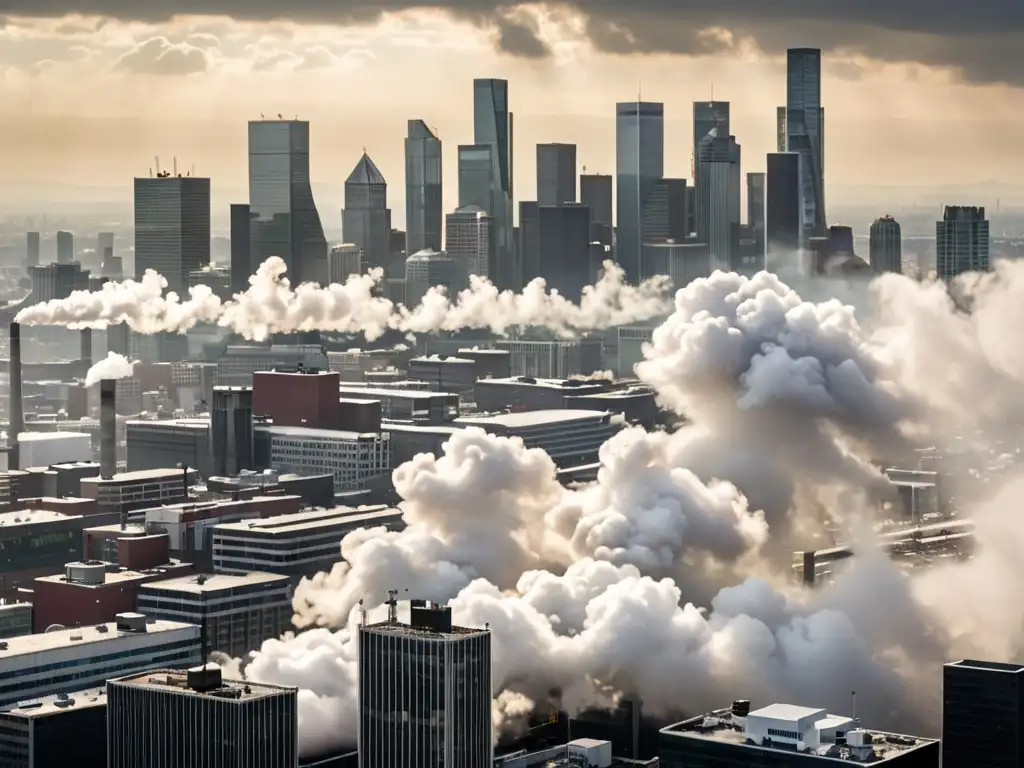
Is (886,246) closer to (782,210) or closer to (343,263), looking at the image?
(782,210)

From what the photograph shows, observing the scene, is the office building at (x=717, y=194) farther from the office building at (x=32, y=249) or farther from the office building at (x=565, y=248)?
the office building at (x=32, y=249)

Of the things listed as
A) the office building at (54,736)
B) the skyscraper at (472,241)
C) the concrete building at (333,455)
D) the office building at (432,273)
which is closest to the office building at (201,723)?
the office building at (54,736)

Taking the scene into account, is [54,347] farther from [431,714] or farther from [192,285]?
[431,714]

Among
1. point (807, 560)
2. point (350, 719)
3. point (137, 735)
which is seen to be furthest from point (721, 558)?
point (137, 735)

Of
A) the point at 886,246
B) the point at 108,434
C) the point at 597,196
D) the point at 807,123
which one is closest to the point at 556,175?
the point at 597,196

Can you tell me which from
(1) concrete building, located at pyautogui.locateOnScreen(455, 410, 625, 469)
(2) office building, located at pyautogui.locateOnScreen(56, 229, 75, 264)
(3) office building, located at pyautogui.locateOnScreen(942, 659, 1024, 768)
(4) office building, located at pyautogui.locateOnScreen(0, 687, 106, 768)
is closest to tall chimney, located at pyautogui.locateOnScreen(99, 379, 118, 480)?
(1) concrete building, located at pyautogui.locateOnScreen(455, 410, 625, 469)

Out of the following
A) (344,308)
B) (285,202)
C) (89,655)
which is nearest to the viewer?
(89,655)

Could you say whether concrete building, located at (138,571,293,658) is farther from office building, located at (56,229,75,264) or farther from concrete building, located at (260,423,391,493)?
office building, located at (56,229,75,264)
